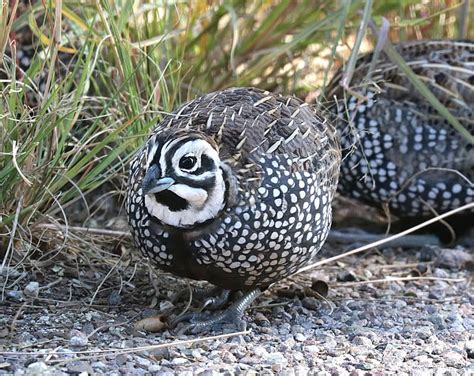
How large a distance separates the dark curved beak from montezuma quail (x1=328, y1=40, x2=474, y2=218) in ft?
6.14

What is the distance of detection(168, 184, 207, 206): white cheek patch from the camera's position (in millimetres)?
3178

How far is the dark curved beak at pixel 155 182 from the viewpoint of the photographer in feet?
10.3

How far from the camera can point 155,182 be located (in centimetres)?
314

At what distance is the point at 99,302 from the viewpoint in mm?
3838

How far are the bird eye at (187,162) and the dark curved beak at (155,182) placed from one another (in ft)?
0.20

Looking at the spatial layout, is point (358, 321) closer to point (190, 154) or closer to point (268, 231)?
point (268, 231)

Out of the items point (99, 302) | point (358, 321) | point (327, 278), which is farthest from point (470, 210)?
point (99, 302)

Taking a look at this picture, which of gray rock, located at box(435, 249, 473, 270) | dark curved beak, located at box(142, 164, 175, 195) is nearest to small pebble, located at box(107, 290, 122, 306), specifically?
dark curved beak, located at box(142, 164, 175, 195)

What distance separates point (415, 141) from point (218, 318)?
5.60 ft

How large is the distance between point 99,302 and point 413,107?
200cm

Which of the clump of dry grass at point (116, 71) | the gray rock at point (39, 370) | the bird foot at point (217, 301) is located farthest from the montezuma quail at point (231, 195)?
the gray rock at point (39, 370)

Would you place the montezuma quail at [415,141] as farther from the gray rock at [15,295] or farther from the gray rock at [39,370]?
the gray rock at [39,370]

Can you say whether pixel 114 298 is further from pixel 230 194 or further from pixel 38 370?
pixel 38 370

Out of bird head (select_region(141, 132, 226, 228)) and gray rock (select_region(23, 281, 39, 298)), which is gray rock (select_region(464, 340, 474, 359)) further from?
gray rock (select_region(23, 281, 39, 298))
